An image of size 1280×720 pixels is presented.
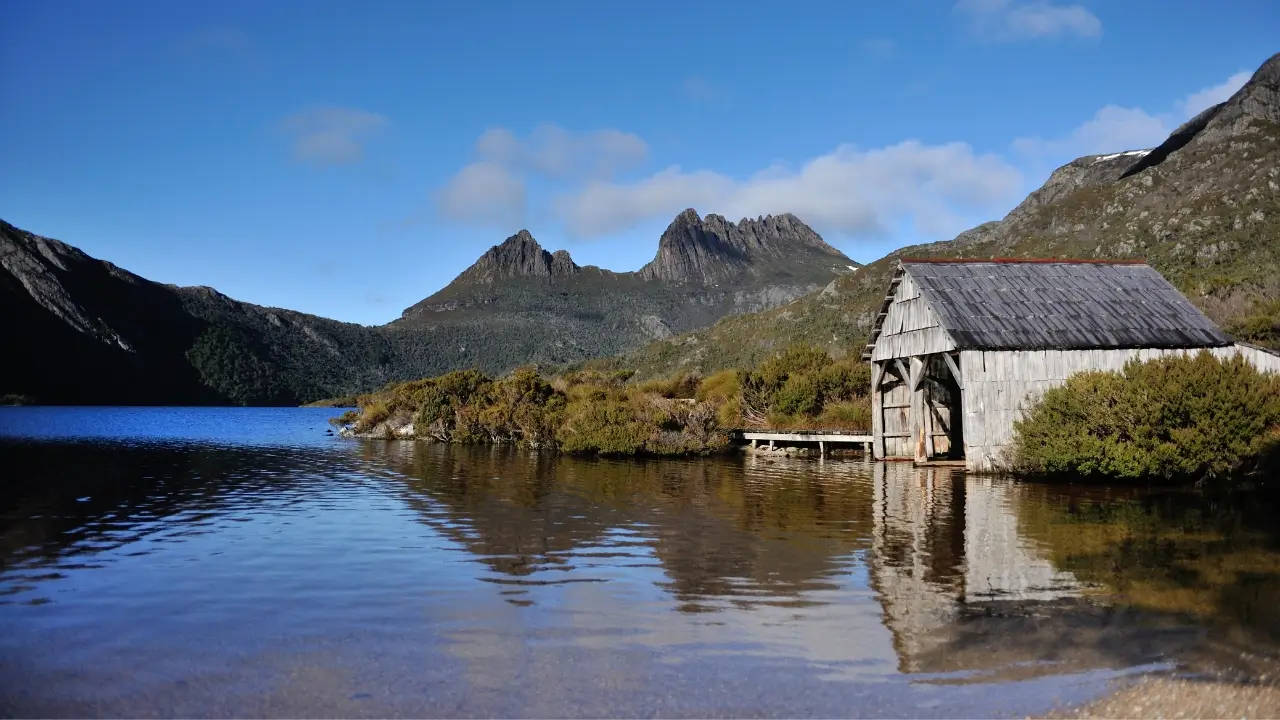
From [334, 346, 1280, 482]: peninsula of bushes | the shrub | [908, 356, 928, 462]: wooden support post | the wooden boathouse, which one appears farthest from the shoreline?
[908, 356, 928, 462]: wooden support post

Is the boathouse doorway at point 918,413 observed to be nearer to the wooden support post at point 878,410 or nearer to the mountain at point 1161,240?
the wooden support post at point 878,410

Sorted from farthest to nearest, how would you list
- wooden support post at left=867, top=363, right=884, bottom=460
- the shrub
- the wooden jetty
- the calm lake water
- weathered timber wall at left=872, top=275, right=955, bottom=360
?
the wooden jetty, wooden support post at left=867, top=363, right=884, bottom=460, weathered timber wall at left=872, top=275, right=955, bottom=360, the shrub, the calm lake water

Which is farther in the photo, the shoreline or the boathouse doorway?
the boathouse doorway

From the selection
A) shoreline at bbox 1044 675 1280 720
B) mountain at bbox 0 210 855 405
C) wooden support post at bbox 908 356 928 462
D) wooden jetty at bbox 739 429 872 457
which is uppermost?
mountain at bbox 0 210 855 405

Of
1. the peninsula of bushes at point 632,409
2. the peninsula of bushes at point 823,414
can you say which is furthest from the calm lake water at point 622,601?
the peninsula of bushes at point 632,409

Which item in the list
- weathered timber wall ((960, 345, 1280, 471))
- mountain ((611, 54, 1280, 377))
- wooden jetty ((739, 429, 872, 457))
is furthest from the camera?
mountain ((611, 54, 1280, 377))

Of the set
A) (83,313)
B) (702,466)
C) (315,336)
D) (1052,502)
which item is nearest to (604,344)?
(315,336)

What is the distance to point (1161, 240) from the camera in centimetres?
6675

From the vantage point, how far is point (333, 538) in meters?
13.9

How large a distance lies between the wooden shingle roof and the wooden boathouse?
3 cm

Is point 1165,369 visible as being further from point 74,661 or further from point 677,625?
point 74,661

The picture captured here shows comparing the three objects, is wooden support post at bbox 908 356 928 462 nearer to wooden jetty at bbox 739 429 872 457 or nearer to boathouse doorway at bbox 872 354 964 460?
boathouse doorway at bbox 872 354 964 460

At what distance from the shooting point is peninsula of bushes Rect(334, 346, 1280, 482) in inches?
752

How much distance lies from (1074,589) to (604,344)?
15699cm
